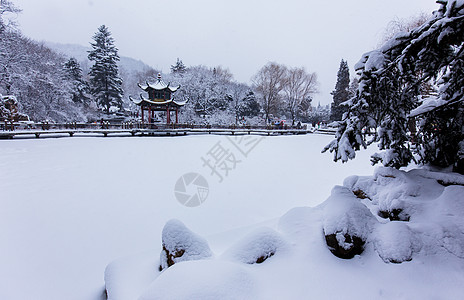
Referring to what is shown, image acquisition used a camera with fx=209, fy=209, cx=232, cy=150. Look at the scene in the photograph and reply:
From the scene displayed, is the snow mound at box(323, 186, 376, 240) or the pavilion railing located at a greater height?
the pavilion railing

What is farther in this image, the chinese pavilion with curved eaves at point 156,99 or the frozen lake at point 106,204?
the chinese pavilion with curved eaves at point 156,99

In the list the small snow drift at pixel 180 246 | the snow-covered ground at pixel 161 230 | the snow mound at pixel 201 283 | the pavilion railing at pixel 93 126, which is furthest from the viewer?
the pavilion railing at pixel 93 126

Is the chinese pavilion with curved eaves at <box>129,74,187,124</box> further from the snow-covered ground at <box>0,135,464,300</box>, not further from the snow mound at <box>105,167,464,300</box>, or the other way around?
the snow mound at <box>105,167,464,300</box>

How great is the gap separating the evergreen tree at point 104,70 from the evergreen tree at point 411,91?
114ft

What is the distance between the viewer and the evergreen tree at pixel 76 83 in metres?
29.6

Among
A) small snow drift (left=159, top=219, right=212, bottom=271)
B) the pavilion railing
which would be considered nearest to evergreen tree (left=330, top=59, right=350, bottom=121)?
the pavilion railing

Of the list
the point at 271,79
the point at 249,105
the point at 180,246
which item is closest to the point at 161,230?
the point at 180,246

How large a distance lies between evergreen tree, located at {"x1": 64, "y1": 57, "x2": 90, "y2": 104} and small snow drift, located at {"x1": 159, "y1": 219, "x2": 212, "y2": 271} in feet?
113

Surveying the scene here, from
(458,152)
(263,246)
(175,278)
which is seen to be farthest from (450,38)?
(175,278)

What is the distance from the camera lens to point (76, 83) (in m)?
29.8

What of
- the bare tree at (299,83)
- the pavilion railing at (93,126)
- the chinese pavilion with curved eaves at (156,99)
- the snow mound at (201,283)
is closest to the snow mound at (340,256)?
the snow mound at (201,283)

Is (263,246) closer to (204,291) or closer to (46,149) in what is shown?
(204,291)

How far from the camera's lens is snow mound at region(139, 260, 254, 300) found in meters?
1.75

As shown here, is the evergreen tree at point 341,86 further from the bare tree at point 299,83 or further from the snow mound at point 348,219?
the snow mound at point 348,219
